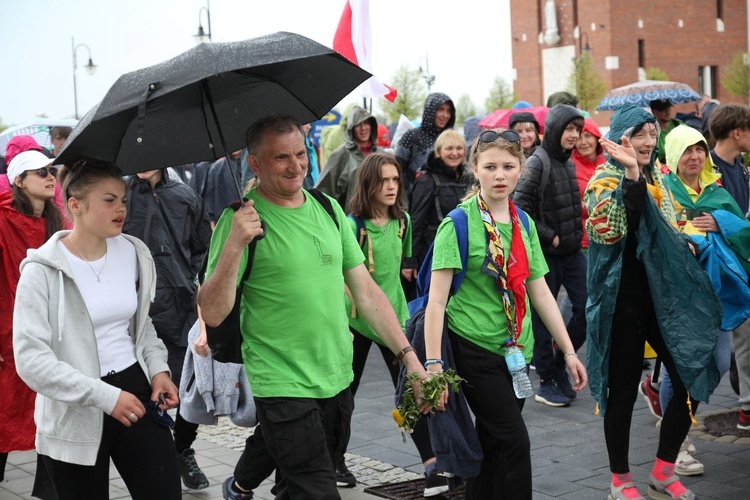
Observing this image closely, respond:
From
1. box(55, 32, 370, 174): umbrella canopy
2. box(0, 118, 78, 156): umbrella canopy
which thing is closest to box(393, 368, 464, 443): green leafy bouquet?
box(55, 32, 370, 174): umbrella canopy

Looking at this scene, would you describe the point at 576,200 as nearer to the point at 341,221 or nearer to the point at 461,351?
the point at 461,351

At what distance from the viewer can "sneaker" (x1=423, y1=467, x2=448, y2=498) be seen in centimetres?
589

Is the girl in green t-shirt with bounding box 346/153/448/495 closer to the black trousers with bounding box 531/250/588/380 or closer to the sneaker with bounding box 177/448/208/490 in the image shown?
the sneaker with bounding box 177/448/208/490

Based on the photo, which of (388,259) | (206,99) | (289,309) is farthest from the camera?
(388,259)

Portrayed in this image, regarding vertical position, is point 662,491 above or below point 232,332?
below

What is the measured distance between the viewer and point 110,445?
161 inches

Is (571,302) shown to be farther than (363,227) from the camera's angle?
Yes

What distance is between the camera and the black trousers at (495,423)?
15.4ft

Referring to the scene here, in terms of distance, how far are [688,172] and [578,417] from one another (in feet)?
7.35

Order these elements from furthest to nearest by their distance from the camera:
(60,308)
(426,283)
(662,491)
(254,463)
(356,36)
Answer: (356,36) → (662,491) → (254,463) → (426,283) → (60,308)

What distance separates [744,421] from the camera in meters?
7.07

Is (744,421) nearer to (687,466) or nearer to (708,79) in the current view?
(687,466)

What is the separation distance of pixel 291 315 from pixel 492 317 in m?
1.18

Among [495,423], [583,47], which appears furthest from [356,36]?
[583,47]
